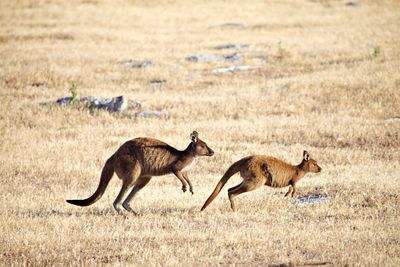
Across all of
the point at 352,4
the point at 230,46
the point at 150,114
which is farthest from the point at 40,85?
the point at 352,4

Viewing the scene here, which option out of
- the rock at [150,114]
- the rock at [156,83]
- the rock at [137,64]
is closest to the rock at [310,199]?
the rock at [150,114]

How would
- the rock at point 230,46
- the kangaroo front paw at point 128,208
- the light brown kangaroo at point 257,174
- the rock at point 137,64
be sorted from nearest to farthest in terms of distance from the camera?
the light brown kangaroo at point 257,174
the kangaroo front paw at point 128,208
the rock at point 137,64
the rock at point 230,46

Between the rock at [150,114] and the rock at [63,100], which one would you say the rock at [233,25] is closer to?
the rock at [63,100]

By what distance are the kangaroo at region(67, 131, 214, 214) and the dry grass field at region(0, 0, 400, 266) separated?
447mm

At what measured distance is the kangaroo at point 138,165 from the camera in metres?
10.6

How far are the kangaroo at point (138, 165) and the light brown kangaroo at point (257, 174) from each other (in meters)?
0.66

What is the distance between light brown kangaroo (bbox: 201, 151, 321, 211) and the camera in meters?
10.7

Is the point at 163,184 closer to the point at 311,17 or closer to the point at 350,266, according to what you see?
the point at 350,266

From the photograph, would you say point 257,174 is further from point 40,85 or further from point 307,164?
point 40,85

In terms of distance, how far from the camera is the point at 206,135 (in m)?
17.8

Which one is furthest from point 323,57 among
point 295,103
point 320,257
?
point 320,257

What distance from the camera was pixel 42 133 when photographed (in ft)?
59.2

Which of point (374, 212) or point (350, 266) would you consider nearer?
point (350, 266)

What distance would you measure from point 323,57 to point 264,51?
3119mm
